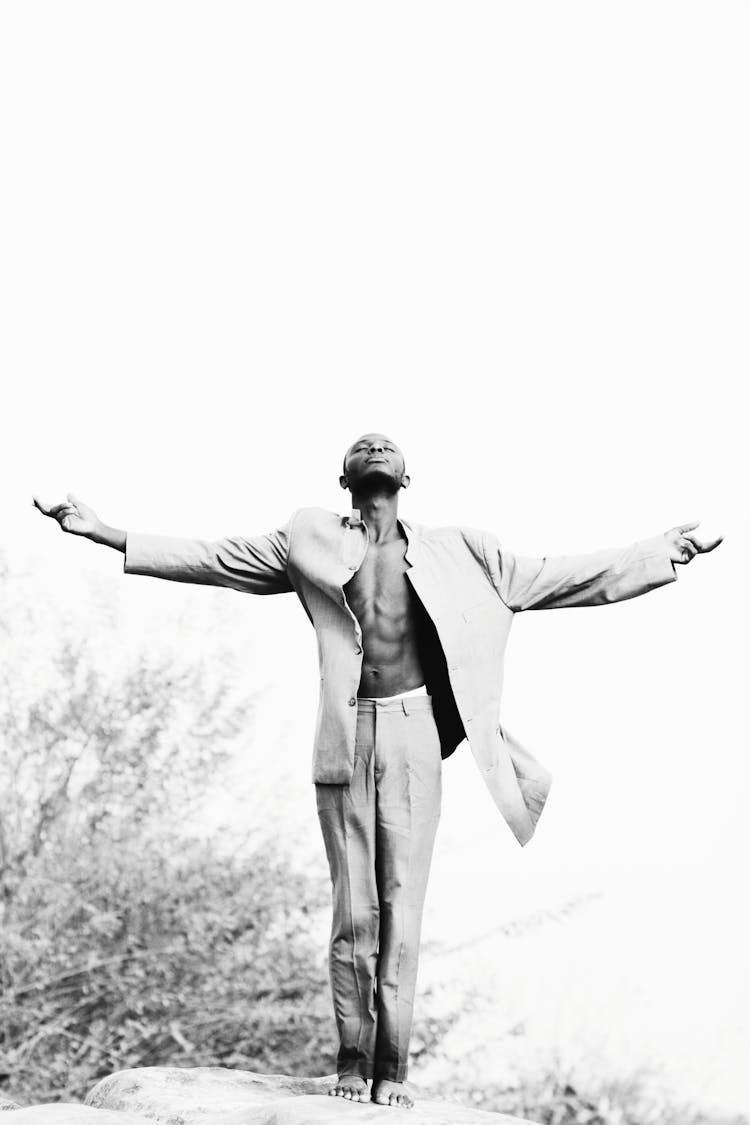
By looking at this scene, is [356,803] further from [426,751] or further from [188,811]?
[188,811]

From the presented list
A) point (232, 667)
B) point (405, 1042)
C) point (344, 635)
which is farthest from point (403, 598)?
point (232, 667)

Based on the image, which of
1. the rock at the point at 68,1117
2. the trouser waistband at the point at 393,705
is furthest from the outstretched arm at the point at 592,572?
the rock at the point at 68,1117

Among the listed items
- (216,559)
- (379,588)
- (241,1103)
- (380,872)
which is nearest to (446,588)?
(379,588)

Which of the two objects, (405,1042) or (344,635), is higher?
(344,635)

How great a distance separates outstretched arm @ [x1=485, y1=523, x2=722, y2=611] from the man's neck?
1.33ft

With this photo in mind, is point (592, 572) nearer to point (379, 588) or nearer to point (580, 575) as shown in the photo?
point (580, 575)

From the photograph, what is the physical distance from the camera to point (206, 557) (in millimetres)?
5828

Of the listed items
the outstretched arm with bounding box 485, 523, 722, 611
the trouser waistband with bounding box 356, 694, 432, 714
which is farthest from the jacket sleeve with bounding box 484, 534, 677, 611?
the trouser waistband with bounding box 356, 694, 432, 714

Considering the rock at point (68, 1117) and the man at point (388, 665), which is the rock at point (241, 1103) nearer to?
the rock at point (68, 1117)

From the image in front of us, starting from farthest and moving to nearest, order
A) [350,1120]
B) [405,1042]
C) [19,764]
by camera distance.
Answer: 1. [19,764]
2. [405,1042]
3. [350,1120]

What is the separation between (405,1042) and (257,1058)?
5389 millimetres

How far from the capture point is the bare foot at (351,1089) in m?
5.33

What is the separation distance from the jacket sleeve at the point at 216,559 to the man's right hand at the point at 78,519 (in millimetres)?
114

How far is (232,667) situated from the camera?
34.7 ft
